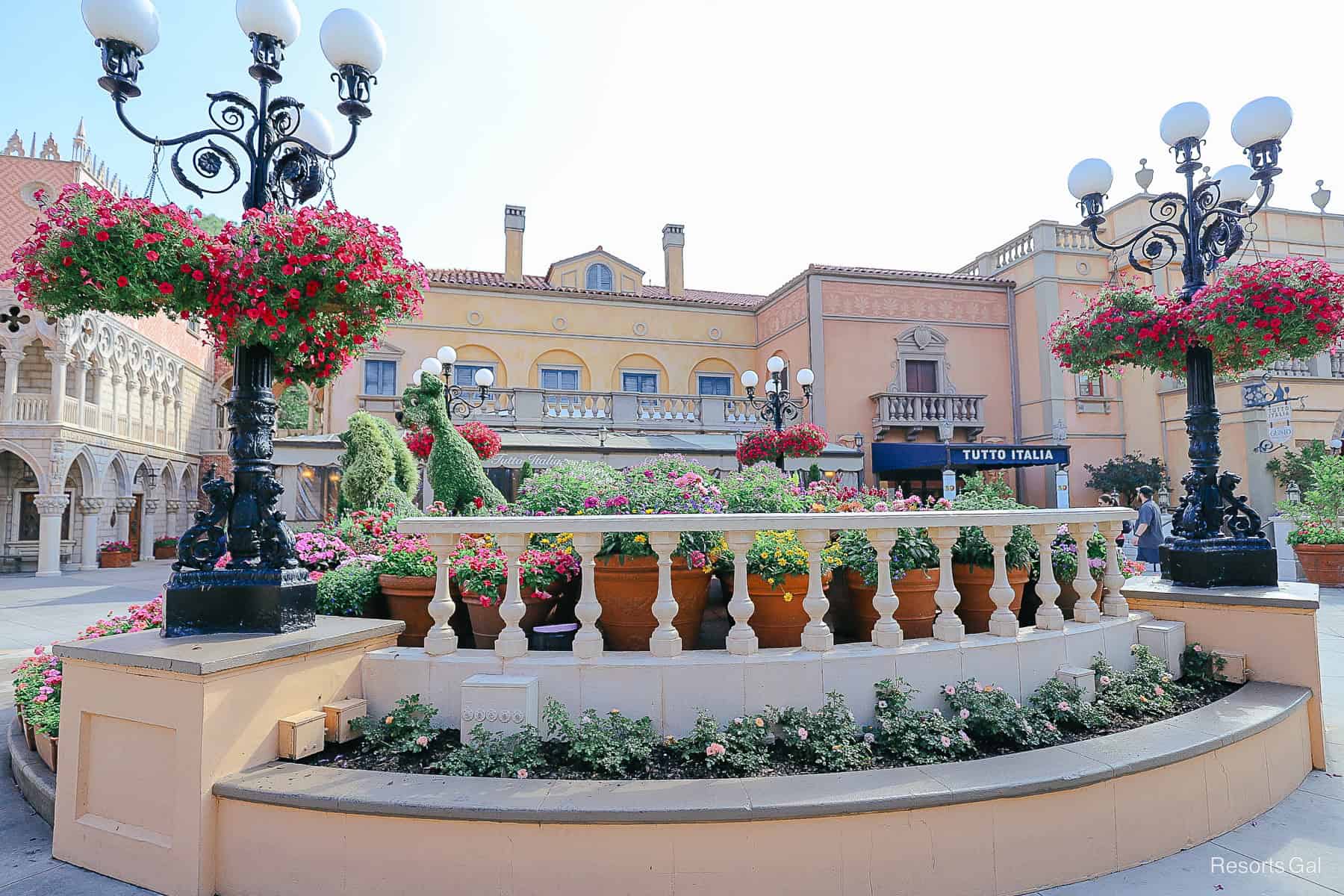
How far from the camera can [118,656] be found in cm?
285

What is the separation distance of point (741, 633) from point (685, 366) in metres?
18.3

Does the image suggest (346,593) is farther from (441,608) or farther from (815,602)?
(815,602)

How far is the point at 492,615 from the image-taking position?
3.57m

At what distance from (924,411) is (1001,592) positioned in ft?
55.5

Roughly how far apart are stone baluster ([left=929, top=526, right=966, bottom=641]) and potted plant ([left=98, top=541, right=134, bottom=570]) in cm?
2546

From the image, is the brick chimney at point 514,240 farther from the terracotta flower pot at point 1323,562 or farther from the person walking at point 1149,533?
the terracotta flower pot at point 1323,562

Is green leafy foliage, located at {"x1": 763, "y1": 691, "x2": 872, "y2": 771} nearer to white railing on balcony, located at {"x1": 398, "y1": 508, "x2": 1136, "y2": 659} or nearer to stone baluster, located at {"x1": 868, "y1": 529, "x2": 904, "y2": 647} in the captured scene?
white railing on balcony, located at {"x1": 398, "y1": 508, "x2": 1136, "y2": 659}

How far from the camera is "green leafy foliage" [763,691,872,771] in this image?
2.87 m

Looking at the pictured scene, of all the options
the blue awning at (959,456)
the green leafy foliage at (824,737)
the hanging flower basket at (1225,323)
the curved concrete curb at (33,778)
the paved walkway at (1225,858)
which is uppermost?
the hanging flower basket at (1225,323)

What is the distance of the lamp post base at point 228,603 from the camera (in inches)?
128

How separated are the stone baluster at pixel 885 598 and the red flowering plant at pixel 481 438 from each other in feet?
26.3

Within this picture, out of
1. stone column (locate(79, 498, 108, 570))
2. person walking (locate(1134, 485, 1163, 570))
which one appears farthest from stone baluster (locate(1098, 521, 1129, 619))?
Result: stone column (locate(79, 498, 108, 570))

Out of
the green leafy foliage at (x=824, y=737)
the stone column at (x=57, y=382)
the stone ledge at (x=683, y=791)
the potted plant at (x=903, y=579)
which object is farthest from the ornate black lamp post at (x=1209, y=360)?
the stone column at (x=57, y=382)

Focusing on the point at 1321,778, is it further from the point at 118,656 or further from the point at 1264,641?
the point at 118,656
